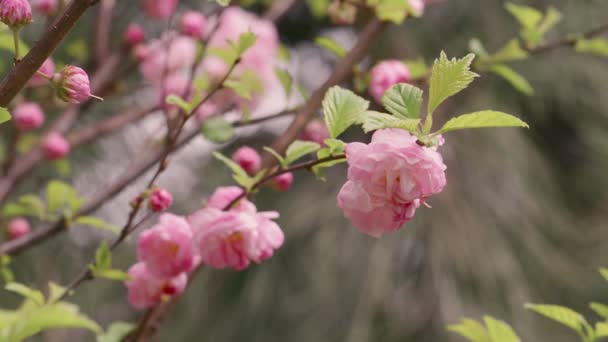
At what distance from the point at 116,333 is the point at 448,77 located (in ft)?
1.05

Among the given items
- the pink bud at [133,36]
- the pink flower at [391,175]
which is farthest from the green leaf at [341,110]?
the pink bud at [133,36]

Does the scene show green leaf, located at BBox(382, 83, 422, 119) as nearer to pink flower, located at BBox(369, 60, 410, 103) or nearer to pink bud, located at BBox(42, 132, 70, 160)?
pink flower, located at BBox(369, 60, 410, 103)

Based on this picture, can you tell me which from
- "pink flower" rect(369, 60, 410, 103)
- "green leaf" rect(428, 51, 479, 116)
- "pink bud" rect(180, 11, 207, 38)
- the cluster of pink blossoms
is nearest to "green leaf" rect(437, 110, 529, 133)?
"green leaf" rect(428, 51, 479, 116)

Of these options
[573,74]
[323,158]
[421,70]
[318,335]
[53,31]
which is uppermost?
[53,31]

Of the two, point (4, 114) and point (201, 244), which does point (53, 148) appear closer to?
point (201, 244)

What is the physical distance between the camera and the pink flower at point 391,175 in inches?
11.6

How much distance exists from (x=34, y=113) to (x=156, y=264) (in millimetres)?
377

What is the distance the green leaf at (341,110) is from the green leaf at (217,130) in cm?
21

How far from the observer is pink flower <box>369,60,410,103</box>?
547mm

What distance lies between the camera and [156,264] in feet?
1.44

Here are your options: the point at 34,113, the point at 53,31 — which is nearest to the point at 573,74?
the point at 34,113

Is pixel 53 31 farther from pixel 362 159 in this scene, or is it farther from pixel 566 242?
pixel 566 242

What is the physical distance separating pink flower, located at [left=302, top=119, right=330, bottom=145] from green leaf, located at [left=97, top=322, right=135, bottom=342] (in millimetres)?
206

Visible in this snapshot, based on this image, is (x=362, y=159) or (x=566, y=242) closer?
(x=362, y=159)
